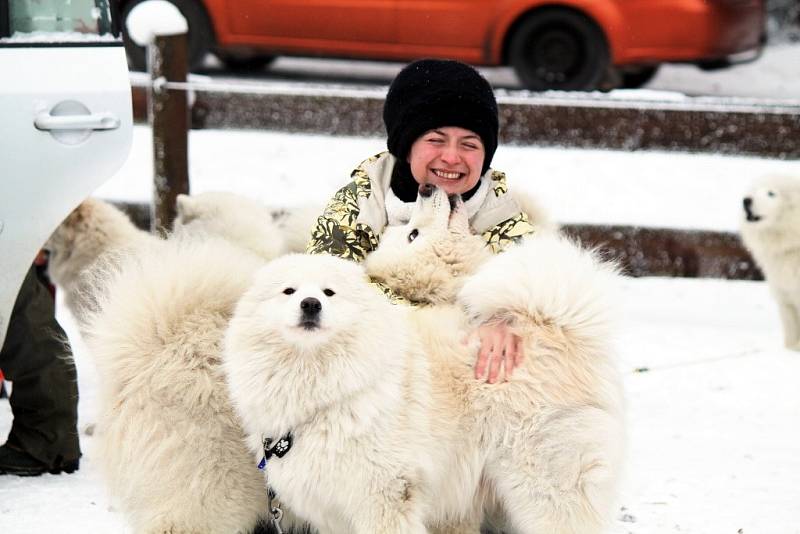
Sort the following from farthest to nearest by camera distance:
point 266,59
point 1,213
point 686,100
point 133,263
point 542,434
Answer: point 266,59 → point 686,100 → point 1,213 → point 133,263 → point 542,434

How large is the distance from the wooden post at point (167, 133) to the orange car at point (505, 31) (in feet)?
12.1

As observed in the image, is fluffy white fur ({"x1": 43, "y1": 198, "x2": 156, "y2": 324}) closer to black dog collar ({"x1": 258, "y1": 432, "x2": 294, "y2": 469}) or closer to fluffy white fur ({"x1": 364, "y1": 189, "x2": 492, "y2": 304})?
fluffy white fur ({"x1": 364, "y1": 189, "x2": 492, "y2": 304})

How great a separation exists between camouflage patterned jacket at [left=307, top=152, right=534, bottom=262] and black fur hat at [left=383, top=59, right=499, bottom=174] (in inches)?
6.2

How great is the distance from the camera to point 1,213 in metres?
3.38

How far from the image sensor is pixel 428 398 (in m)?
2.82

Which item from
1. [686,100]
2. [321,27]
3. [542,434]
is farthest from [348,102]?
[542,434]

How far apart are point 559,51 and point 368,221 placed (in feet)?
22.6

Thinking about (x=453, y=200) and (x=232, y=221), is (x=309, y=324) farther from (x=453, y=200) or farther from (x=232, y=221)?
(x=232, y=221)

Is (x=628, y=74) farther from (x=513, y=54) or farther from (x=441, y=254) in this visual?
(x=441, y=254)

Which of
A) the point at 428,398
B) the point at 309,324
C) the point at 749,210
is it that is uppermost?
the point at 309,324

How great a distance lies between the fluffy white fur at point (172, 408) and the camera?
2859mm

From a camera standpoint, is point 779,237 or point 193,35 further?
point 193,35

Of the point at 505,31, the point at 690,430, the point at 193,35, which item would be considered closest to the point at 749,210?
the point at 690,430

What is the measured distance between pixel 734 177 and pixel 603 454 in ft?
Answer: 19.5
